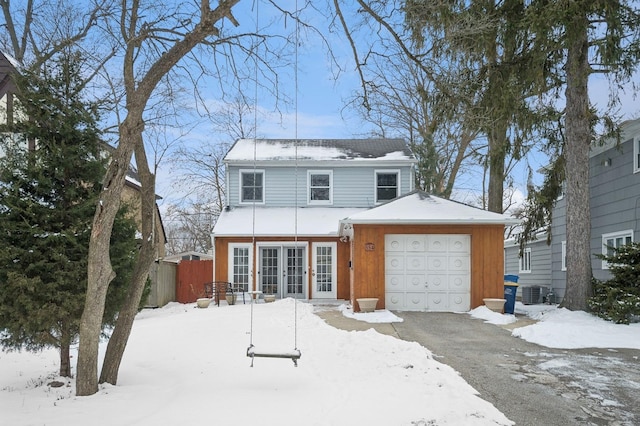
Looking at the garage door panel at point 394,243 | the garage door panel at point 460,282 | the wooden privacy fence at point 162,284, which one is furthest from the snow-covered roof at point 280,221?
the garage door panel at point 460,282

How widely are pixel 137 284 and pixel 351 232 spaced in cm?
907

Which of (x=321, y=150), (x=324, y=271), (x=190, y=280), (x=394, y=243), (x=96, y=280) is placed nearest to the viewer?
(x=96, y=280)

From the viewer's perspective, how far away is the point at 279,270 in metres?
18.2

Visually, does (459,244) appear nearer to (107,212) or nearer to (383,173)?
(383,173)

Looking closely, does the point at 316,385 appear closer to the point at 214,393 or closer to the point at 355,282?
the point at 214,393

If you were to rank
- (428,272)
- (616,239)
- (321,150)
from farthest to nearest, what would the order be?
(321,150) < (616,239) < (428,272)

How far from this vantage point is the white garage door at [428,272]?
12891 millimetres

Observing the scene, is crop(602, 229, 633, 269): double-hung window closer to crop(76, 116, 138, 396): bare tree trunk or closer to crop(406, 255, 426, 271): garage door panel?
crop(406, 255, 426, 271): garage door panel

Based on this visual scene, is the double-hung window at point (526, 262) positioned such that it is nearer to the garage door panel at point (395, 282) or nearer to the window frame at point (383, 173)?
the window frame at point (383, 173)

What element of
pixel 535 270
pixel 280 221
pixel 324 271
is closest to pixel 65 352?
pixel 280 221

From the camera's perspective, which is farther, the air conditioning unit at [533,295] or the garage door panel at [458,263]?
the air conditioning unit at [533,295]

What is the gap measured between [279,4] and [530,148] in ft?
31.4

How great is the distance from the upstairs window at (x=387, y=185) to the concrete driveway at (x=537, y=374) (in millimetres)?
9433

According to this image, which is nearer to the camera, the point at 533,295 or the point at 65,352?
the point at 65,352
